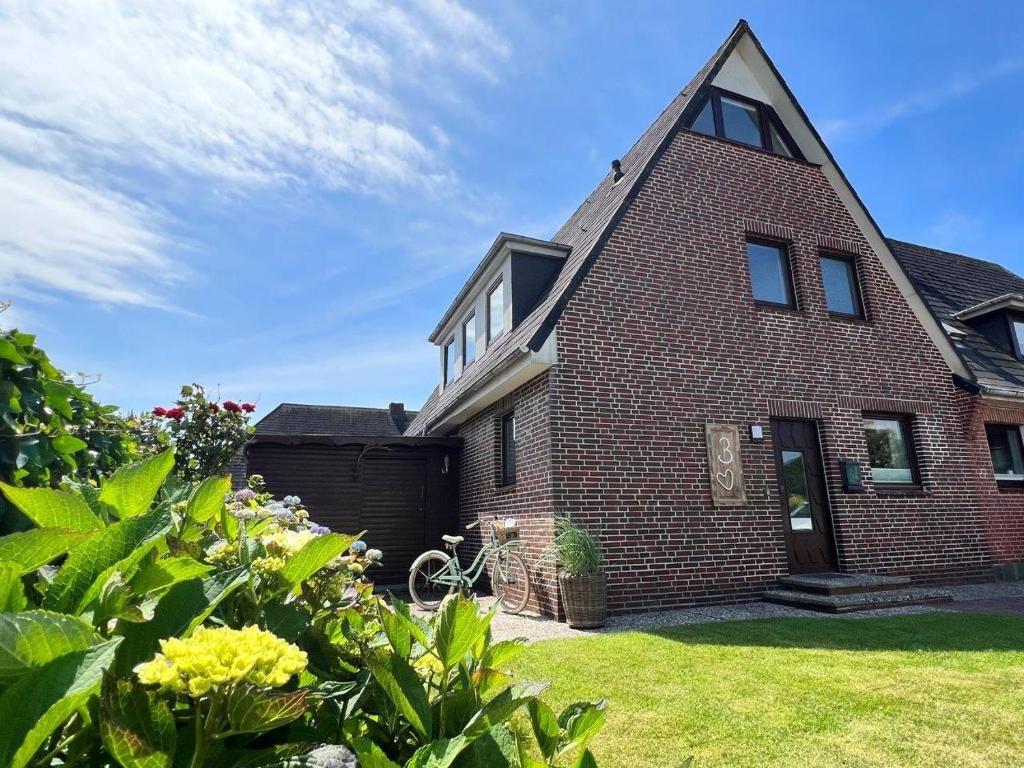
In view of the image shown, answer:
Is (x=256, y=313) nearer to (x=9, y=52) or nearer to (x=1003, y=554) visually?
(x=9, y=52)

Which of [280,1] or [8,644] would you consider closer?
[8,644]

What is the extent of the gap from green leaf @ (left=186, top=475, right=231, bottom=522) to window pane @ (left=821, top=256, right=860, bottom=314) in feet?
35.1

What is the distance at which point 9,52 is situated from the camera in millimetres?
3074

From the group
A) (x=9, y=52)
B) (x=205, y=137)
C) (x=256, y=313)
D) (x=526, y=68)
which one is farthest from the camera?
(x=256, y=313)

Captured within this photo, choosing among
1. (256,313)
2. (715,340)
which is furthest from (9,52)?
(715,340)

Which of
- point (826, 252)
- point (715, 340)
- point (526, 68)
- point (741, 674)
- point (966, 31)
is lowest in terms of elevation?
point (741, 674)

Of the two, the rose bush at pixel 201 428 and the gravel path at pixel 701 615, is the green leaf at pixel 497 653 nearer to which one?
the gravel path at pixel 701 615

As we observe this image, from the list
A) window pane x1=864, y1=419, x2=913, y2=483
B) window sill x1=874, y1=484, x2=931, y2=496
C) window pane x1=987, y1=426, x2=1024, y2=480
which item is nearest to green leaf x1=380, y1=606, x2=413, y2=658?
window sill x1=874, y1=484, x2=931, y2=496

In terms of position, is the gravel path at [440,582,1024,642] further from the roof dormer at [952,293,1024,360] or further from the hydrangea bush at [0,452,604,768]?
the roof dormer at [952,293,1024,360]

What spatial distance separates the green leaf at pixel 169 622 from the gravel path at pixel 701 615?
17.5 ft

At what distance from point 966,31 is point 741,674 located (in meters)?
10.4

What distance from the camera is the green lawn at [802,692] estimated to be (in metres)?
2.77

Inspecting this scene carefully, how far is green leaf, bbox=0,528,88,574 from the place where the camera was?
2.41ft

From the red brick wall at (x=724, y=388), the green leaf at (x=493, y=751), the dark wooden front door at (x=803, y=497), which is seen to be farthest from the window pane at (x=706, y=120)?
the green leaf at (x=493, y=751)
